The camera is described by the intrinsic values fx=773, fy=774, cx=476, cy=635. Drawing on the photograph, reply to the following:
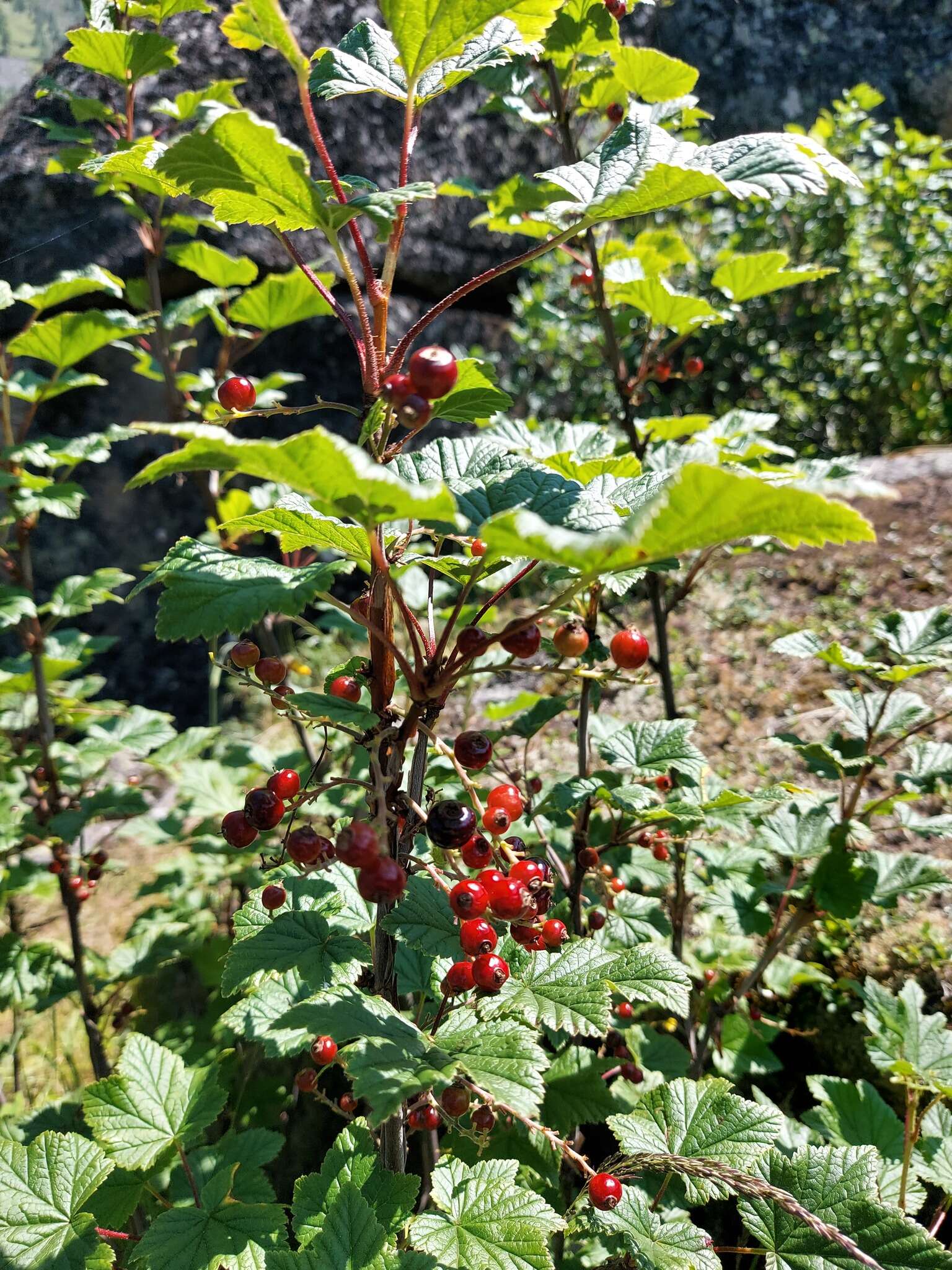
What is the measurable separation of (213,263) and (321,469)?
1.71 metres

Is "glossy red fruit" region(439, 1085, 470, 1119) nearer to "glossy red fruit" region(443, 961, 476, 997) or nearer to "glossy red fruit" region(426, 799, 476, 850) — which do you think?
"glossy red fruit" region(443, 961, 476, 997)

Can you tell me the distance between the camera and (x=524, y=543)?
0.58m

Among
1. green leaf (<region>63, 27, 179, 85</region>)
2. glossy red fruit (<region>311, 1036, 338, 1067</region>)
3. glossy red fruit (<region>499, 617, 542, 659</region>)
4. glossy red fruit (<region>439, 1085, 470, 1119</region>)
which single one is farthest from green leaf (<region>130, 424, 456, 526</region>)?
green leaf (<region>63, 27, 179, 85</region>)

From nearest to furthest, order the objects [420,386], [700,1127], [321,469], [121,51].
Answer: [321,469] → [420,386] → [700,1127] → [121,51]

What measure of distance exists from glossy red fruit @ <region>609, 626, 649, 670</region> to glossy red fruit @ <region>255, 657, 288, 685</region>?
0.41 m

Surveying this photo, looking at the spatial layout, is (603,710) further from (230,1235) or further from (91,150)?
(91,150)

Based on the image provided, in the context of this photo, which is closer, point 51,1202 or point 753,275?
point 51,1202

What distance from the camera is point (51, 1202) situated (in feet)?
3.51

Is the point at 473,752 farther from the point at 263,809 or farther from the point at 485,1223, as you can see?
the point at 485,1223

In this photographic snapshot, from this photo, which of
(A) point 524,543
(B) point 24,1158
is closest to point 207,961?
(B) point 24,1158

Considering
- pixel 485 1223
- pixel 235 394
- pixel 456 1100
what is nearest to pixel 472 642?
pixel 235 394

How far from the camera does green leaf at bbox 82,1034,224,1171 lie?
114 centimetres

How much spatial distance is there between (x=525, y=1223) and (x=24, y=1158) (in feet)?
2.44

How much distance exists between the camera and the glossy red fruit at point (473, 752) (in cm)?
A: 82
